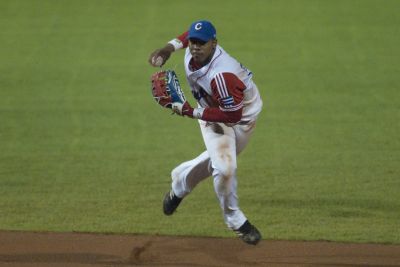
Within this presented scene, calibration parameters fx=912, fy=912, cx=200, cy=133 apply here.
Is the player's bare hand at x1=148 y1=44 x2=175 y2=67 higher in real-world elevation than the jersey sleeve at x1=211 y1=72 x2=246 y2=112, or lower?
lower

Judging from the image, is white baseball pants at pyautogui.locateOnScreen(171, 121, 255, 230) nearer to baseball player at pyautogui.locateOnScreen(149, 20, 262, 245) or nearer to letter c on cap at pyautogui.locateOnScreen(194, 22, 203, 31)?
baseball player at pyautogui.locateOnScreen(149, 20, 262, 245)

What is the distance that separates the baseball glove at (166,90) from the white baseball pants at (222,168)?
0.47 meters

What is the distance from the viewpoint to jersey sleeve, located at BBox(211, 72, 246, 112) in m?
7.46

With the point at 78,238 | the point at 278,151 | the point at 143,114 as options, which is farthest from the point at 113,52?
the point at 78,238

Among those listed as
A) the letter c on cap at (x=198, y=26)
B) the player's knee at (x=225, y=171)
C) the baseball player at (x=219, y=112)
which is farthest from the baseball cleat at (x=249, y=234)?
the letter c on cap at (x=198, y=26)

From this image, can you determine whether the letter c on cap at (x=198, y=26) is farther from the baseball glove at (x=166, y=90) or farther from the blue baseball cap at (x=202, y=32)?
the baseball glove at (x=166, y=90)

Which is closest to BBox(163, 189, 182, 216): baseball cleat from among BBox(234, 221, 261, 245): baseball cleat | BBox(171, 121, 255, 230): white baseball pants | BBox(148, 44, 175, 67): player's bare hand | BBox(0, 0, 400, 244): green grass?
BBox(171, 121, 255, 230): white baseball pants

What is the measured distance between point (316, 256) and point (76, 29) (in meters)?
10.1

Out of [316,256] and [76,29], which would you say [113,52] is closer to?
[76,29]

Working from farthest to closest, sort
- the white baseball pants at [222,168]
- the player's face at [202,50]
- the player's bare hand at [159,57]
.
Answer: the player's bare hand at [159,57] → the white baseball pants at [222,168] → the player's face at [202,50]

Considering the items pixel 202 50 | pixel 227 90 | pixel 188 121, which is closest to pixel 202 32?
pixel 202 50

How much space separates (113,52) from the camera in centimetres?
1620

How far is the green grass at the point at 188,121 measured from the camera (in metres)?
9.47

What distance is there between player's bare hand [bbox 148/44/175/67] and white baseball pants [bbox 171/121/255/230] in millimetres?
663
